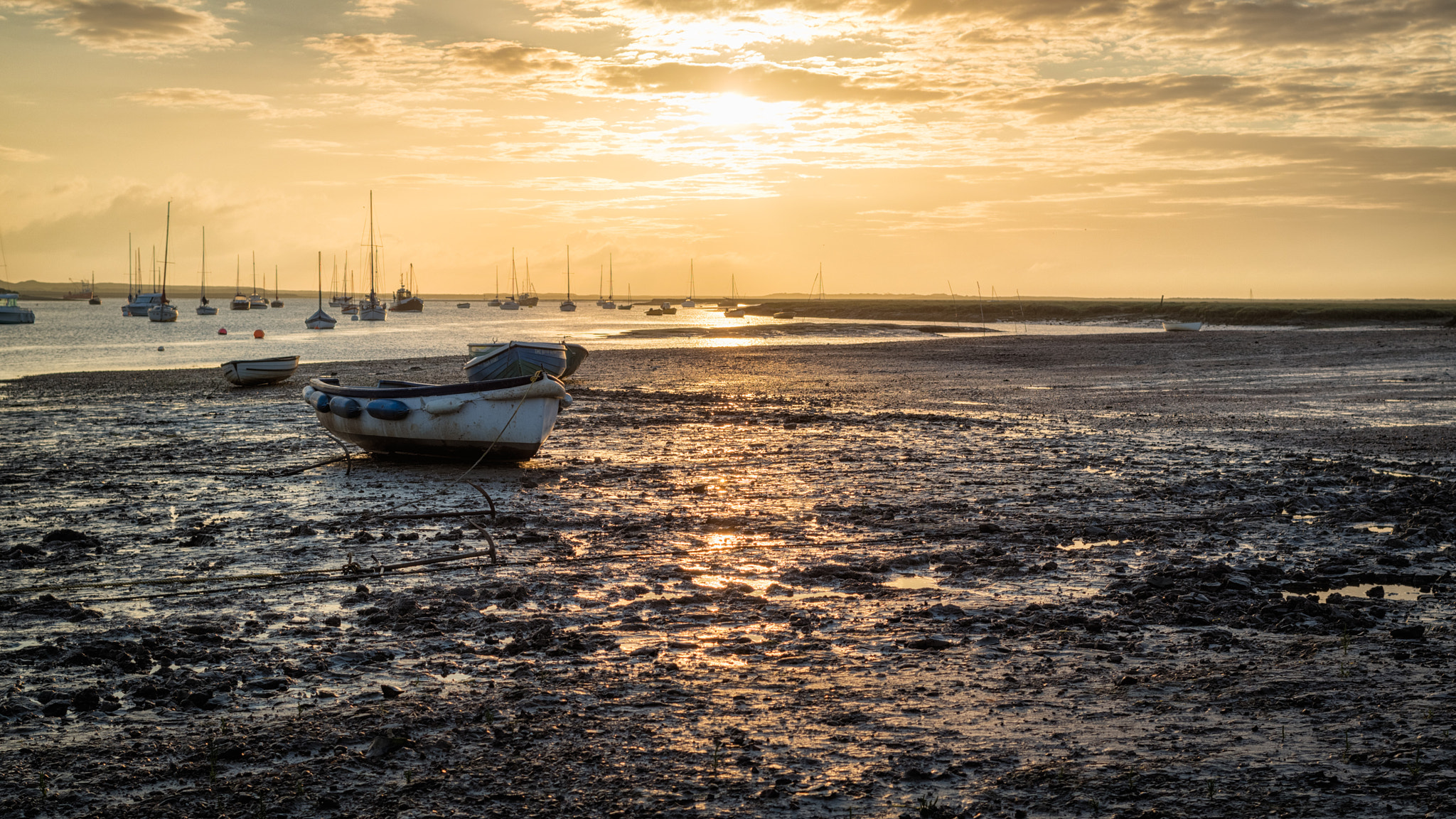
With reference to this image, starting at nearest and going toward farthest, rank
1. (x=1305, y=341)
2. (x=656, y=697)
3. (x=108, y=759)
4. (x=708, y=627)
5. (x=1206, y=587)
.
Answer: (x=108, y=759), (x=656, y=697), (x=708, y=627), (x=1206, y=587), (x=1305, y=341)

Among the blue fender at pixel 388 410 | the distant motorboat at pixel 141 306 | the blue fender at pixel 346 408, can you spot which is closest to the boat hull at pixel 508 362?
the blue fender at pixel 346 408

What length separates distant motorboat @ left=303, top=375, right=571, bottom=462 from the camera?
54.2 ft

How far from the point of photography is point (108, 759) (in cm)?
560

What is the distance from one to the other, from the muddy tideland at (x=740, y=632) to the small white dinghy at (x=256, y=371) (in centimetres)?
1422

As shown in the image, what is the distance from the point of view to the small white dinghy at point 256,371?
31984 mm

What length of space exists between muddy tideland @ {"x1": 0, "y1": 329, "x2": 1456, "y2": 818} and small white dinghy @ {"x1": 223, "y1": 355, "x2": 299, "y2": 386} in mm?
14220

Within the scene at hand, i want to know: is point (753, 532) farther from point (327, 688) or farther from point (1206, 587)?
point (327, 688)

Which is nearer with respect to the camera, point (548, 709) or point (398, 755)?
point (398, 755)

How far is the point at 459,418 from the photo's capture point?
54.6 ft

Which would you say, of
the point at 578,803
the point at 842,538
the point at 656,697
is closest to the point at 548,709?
the point at 656,697

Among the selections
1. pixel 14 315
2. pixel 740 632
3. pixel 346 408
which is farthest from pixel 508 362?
pixel 14 315

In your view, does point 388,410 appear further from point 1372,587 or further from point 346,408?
point 1372,587

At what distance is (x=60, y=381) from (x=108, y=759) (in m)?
34.7

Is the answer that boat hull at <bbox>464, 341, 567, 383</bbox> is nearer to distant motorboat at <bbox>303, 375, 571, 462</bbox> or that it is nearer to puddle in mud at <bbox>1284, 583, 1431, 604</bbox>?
distant motorboat at <bbox>303, 375, 571, 462</bbox>
